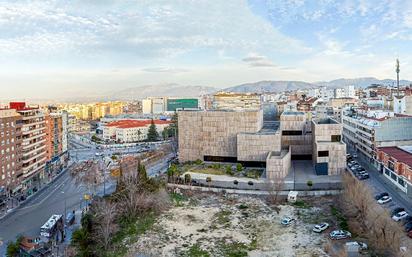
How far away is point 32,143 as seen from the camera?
4694cm

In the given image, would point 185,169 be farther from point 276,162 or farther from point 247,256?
point 247,256

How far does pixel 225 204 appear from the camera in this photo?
108ft

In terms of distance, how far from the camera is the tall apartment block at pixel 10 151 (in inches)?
1570

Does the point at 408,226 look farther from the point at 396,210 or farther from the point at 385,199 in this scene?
the point at 385,199

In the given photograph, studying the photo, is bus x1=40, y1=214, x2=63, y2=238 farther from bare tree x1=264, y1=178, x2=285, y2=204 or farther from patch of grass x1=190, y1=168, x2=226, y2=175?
bare tree x1=264, y1=178, x2=285, y2=204

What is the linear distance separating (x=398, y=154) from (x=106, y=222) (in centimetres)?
2681

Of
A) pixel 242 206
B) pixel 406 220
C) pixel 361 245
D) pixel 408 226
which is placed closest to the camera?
pixel 361 245

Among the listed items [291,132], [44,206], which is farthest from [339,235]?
[44,206]

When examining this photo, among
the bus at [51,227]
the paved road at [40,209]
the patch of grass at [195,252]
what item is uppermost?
the patch of grass at [195,252]

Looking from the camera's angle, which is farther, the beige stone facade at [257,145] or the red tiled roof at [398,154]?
the beige stone facade at [257,145]

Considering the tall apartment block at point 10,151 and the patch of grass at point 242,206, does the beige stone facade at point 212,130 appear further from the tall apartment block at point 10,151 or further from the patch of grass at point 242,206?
the tall apartment block at point 10,151

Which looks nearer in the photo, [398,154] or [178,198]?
[178,198]

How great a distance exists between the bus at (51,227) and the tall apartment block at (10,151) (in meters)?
11.6

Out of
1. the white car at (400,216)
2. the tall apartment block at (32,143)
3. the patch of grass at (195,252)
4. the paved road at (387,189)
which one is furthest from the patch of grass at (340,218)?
the tall apartment block at (32,143)
